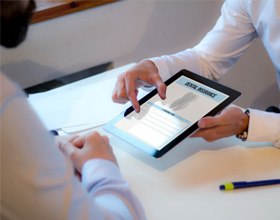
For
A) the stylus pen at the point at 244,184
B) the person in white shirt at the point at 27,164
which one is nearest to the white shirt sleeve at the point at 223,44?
the stylus pen at the point at 244,184

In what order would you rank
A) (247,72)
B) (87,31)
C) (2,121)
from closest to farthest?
(2,121) < (87,31) < (247,72)

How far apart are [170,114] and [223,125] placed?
0.12m

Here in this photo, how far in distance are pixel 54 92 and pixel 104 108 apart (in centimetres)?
17

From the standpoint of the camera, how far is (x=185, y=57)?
121 cm

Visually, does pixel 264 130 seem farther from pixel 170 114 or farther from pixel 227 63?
pixel 227 63

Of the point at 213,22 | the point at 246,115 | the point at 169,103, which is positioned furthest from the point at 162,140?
the point at 213,22

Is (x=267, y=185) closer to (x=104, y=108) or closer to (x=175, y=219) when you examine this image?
(x=175, y=219)

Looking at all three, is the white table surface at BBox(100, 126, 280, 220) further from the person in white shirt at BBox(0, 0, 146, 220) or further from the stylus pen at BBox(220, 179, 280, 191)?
the person in white shirt at BBox(0, 0, 146, 220)

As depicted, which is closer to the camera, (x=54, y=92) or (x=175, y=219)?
(x=175, y=219)

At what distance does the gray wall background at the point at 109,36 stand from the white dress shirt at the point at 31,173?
0.73 m

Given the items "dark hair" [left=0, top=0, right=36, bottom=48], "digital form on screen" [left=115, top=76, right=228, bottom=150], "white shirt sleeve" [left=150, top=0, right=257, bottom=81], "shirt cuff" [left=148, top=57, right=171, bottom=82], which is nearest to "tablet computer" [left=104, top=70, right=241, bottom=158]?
"digital form on screen" [left=115, top=76, right=228, bottom=150]

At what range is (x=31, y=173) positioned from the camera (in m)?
0.52

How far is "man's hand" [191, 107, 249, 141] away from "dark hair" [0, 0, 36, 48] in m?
0.47

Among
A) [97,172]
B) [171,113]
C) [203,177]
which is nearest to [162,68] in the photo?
[171,113]
